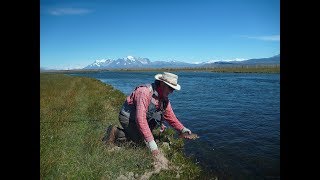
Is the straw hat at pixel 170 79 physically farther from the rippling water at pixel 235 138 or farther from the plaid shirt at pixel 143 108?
the rippling water at pixel 235 138

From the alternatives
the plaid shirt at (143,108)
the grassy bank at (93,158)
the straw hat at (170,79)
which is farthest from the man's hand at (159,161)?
the straw hat at (170,79)

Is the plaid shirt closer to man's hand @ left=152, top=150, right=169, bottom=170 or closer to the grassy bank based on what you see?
man's hand @ left=152, top=150, right=169, bottom=170

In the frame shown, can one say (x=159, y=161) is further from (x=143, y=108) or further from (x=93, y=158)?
(x=93, y=158)

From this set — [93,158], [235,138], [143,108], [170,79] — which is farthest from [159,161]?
[235,138]

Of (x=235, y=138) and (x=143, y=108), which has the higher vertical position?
(x=143, y=108)

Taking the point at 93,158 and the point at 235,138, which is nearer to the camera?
the point at 93,158

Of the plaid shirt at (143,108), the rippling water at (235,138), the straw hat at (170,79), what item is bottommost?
the rippling water at (235,138)

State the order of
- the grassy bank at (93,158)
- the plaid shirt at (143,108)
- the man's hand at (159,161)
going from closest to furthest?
the grassy bank at (93,158) → the plaid shirt at (143,108) → the man's hand at (159,161)

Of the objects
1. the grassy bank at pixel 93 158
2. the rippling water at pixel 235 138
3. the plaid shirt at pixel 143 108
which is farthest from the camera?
the rippling water at pixel 235 138
